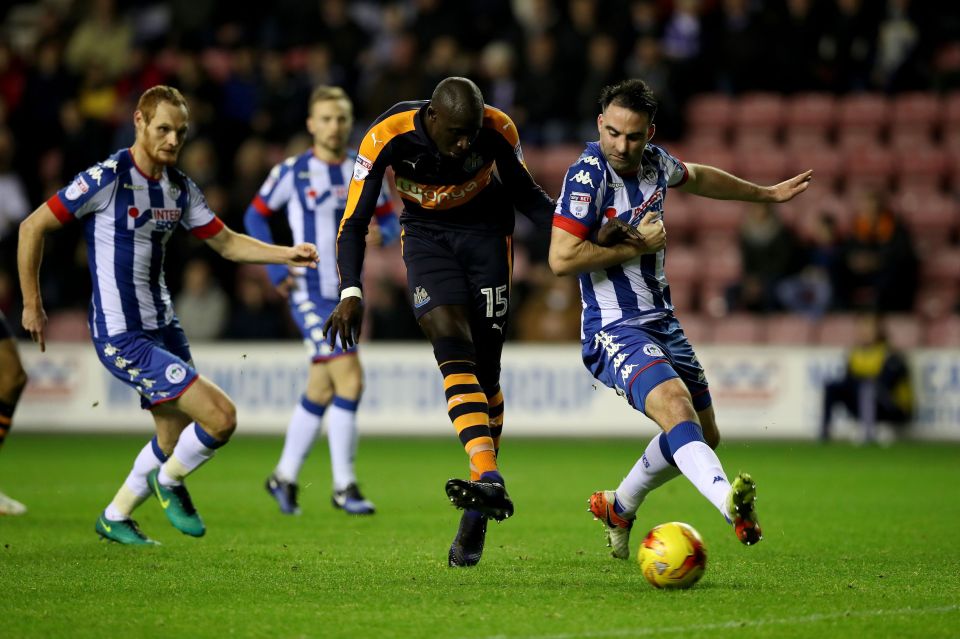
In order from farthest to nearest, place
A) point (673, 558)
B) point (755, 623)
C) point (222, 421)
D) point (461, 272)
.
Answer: point (222, 421)
point (461, 272)
point (673, 558)
point (755, 623)

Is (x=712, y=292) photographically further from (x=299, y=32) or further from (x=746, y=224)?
(x=299, y=32)

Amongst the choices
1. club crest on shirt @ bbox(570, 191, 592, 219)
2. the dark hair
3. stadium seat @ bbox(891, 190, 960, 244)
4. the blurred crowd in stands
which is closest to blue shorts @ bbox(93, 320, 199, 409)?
club crest on shirt @ bbox(570, 191, 592, 219)

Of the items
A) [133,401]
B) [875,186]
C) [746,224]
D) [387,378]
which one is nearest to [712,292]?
[746,224]

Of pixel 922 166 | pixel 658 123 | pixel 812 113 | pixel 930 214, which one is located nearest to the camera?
pixel 930 214

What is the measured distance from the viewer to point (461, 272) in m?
6.92

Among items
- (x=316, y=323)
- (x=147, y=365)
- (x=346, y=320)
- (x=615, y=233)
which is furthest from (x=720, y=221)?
(x=346, y=320)

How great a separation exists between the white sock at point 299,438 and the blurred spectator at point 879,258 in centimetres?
856

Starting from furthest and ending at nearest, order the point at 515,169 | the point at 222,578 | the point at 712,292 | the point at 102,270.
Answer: the point at 712,292 → the point at 102,270 → the point at 515,169 → the point at 222,578

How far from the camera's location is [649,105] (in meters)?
6.54

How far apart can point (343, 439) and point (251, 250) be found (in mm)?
2139

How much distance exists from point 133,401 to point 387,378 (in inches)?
126

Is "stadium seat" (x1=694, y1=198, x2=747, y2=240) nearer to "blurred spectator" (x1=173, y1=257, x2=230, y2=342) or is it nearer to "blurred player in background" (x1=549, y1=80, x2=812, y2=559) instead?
"blurred spectator" (x1=173, y1=257, x2=230, y2=342)

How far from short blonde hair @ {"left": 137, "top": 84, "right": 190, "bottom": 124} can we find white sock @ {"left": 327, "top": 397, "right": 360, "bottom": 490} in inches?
110

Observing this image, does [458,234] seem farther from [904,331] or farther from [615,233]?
[904,331]
